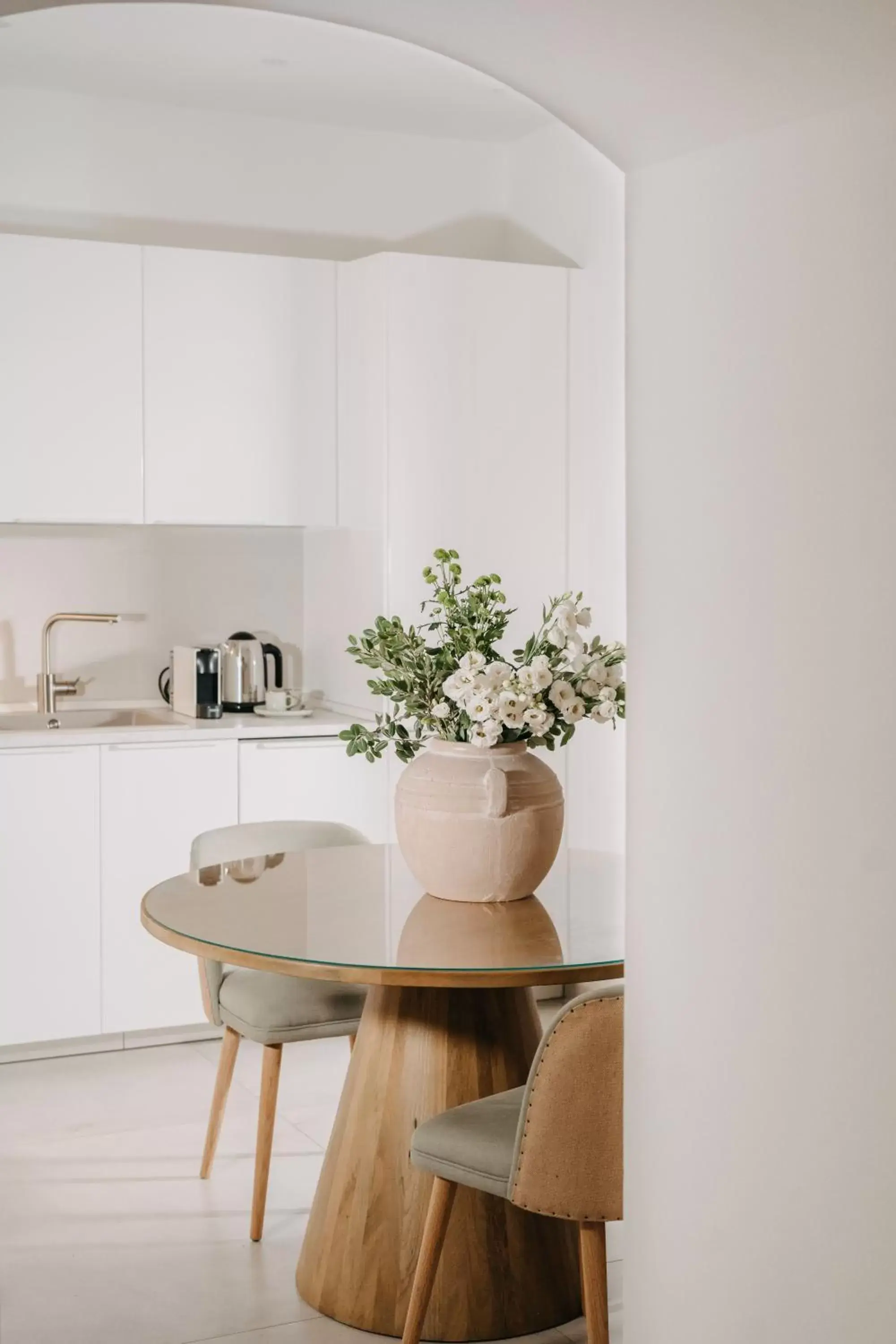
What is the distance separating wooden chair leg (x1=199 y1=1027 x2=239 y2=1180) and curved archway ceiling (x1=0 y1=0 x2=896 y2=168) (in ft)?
7.56

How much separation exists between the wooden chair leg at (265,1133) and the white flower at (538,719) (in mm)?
919

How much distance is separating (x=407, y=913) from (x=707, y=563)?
54.1 inches

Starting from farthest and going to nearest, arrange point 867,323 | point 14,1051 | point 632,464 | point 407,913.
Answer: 1. point 14,1051
2. point 407,913
3. point 632,464
4. point 867,323

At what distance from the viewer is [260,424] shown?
4.48 m

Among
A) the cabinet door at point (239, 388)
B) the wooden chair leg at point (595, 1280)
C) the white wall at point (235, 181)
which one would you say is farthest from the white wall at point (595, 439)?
the wooden chair leg at point (595, 1280)

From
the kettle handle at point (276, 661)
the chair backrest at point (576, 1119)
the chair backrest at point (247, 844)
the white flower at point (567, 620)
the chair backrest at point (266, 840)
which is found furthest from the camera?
the kettle handle at point (276, 661)

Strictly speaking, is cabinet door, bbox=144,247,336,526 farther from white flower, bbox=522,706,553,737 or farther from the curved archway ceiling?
the curved archway ceiling

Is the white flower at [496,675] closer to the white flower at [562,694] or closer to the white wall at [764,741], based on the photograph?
the white flower at [562,694]

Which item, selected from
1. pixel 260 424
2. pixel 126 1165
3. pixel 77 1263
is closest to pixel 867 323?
pixel 77 1263

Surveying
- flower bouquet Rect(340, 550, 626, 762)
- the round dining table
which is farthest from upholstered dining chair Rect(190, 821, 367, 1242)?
flower bouquet Rect(340, 550, 626, 762)

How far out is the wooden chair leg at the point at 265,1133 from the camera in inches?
118

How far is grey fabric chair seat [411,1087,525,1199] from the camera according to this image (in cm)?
223

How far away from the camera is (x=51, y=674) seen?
4.59 meters

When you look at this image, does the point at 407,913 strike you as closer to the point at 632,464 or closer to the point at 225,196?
the point at 632,464
